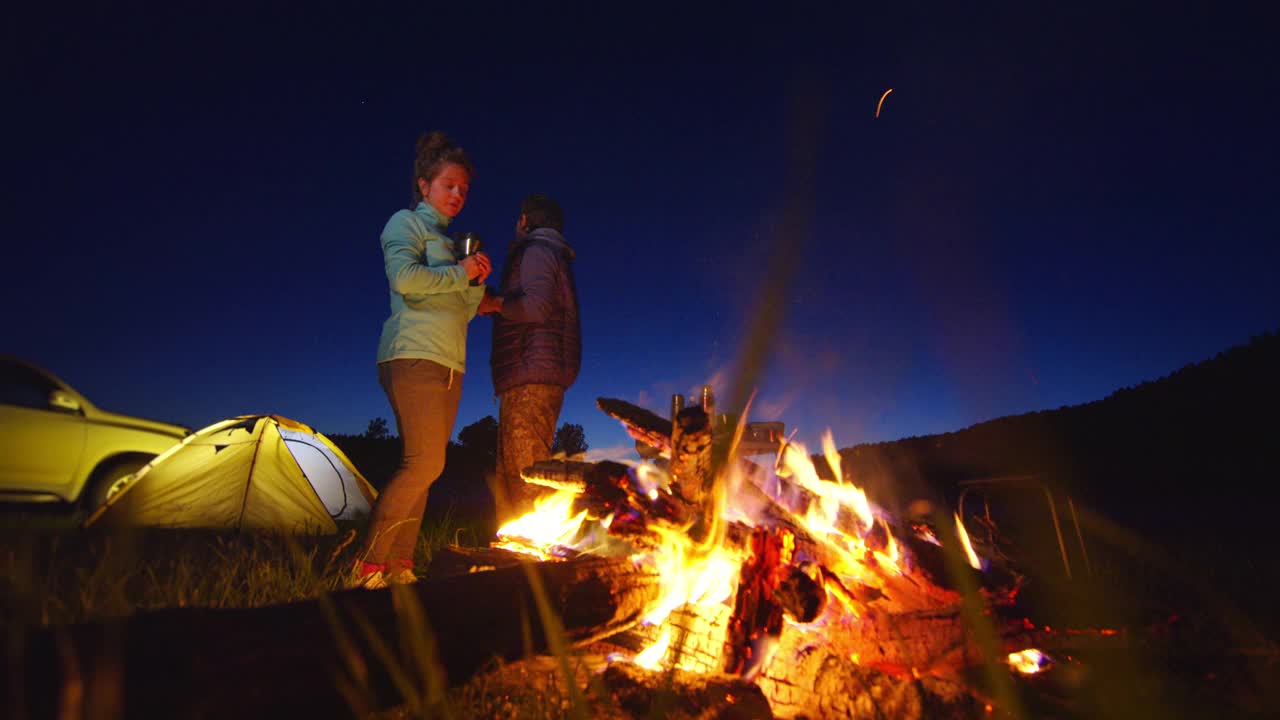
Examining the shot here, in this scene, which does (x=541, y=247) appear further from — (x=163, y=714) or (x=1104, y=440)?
(x=1104, y=440)

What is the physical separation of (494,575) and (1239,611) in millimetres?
4244

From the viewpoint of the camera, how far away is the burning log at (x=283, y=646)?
4.12 feet

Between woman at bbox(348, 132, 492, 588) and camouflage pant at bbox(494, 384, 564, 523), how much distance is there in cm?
94

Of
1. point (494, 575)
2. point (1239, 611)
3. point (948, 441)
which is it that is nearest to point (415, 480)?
point (494, 575)

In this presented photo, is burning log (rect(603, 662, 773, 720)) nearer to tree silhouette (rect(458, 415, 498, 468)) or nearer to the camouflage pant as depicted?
the camouflage pant

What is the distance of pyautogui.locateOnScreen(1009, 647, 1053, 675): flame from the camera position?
2.71m

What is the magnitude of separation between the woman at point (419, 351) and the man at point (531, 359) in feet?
2.72

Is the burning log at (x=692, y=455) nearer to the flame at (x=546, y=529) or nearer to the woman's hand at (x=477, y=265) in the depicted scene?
the flame at (x=546, y=529)

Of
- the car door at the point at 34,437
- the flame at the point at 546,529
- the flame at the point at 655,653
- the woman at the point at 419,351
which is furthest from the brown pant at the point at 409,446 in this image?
the car door at the point at 34,437

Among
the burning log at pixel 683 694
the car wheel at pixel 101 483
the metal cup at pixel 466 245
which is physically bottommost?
the burning log at pixel 683 694

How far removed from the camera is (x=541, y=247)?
189 inches

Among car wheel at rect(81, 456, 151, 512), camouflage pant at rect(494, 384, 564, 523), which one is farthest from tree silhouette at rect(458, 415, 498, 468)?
camouflage pant at rect(494, 384, 564, 523)

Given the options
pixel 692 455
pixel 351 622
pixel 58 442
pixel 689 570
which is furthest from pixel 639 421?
pixel 58 442

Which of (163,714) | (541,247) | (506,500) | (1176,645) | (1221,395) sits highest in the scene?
(541,247)
